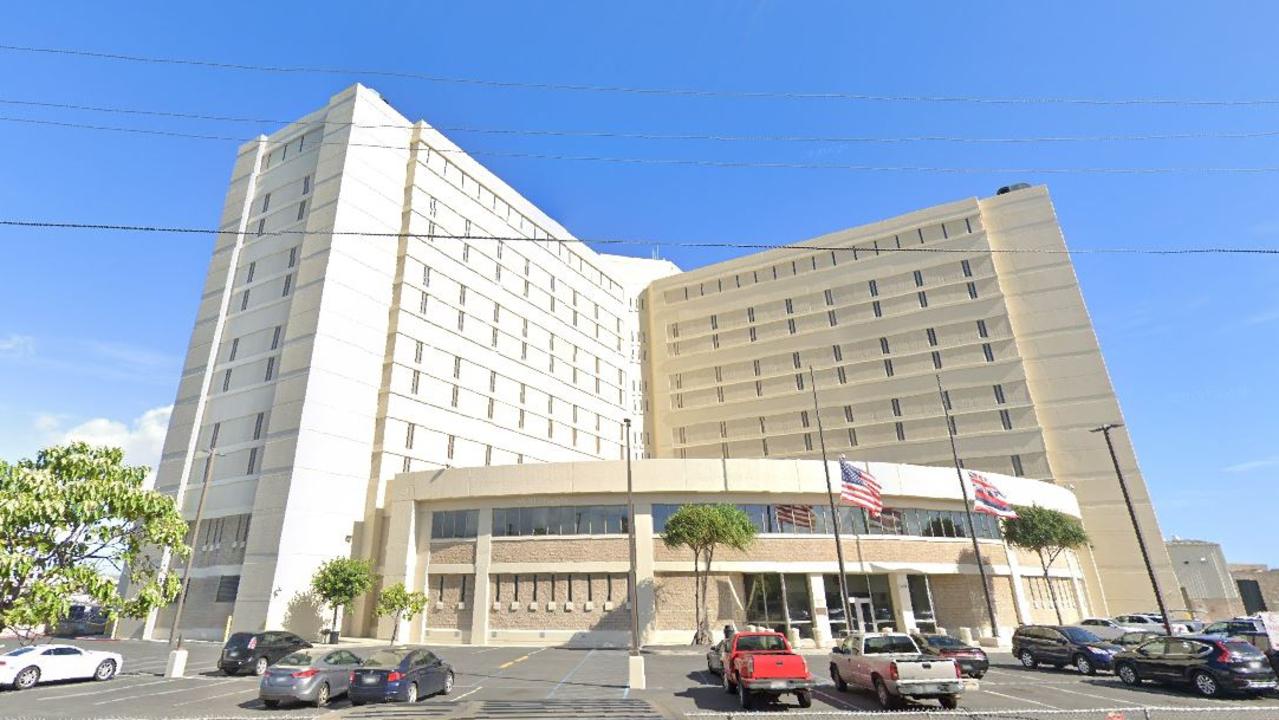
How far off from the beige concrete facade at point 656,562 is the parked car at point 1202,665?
18.9 meters

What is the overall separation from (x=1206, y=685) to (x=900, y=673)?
10613mm

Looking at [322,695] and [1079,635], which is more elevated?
[1079,635]

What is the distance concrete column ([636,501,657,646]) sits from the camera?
3691 centimetres

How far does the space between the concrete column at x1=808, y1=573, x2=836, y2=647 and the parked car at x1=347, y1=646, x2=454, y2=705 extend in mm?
25625

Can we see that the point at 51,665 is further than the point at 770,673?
Yes

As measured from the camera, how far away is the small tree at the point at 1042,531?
142 ft

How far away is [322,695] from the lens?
1766 cm

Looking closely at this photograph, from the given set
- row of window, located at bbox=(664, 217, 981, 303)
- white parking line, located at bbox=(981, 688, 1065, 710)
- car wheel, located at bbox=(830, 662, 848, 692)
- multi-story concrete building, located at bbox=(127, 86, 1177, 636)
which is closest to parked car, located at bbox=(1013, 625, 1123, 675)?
white parking line, located at bbox=(981, 688, 1065, 710)

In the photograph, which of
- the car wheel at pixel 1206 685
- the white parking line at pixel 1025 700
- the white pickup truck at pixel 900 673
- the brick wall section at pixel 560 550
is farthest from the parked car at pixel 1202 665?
the brick wall section at pixel 560 550

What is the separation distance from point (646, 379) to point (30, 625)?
70089mm

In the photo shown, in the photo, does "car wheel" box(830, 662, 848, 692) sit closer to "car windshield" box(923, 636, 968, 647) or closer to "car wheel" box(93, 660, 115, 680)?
"car windshield" box(923, 636, 968, 647)

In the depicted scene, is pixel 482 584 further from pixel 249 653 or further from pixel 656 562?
pixel 249 653

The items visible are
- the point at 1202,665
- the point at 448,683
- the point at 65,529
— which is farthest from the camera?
the point at 448,683

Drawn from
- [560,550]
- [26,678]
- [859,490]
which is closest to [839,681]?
[859,490]
